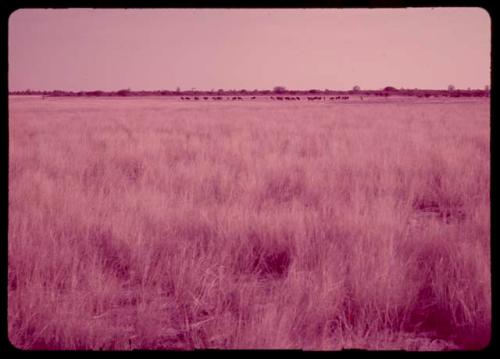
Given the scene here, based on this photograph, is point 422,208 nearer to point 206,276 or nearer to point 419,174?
point 419,174

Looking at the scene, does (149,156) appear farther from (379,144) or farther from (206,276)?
(206,276)

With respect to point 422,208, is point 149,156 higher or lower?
higher

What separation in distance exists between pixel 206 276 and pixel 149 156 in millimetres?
5403

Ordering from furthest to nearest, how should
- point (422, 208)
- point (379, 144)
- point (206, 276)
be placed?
point (379, 144)
point (422, 208)
point (206, 276)

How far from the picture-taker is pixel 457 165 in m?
6.33

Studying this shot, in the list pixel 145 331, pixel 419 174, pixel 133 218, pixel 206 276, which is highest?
pixel 419 174

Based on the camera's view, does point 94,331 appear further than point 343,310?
No

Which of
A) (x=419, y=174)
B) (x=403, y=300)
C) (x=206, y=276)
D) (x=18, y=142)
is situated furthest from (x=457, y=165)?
(x=18, y=142)

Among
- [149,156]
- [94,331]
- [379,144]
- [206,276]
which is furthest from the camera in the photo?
[379,144]

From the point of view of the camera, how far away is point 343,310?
245 centimetres

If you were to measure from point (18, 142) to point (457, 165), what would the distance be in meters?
8.30

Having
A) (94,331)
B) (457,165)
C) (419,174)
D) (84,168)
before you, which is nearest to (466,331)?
(94,331)

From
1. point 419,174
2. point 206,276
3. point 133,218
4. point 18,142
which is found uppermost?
point 18,142

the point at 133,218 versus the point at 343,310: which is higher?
the point at 133,218
